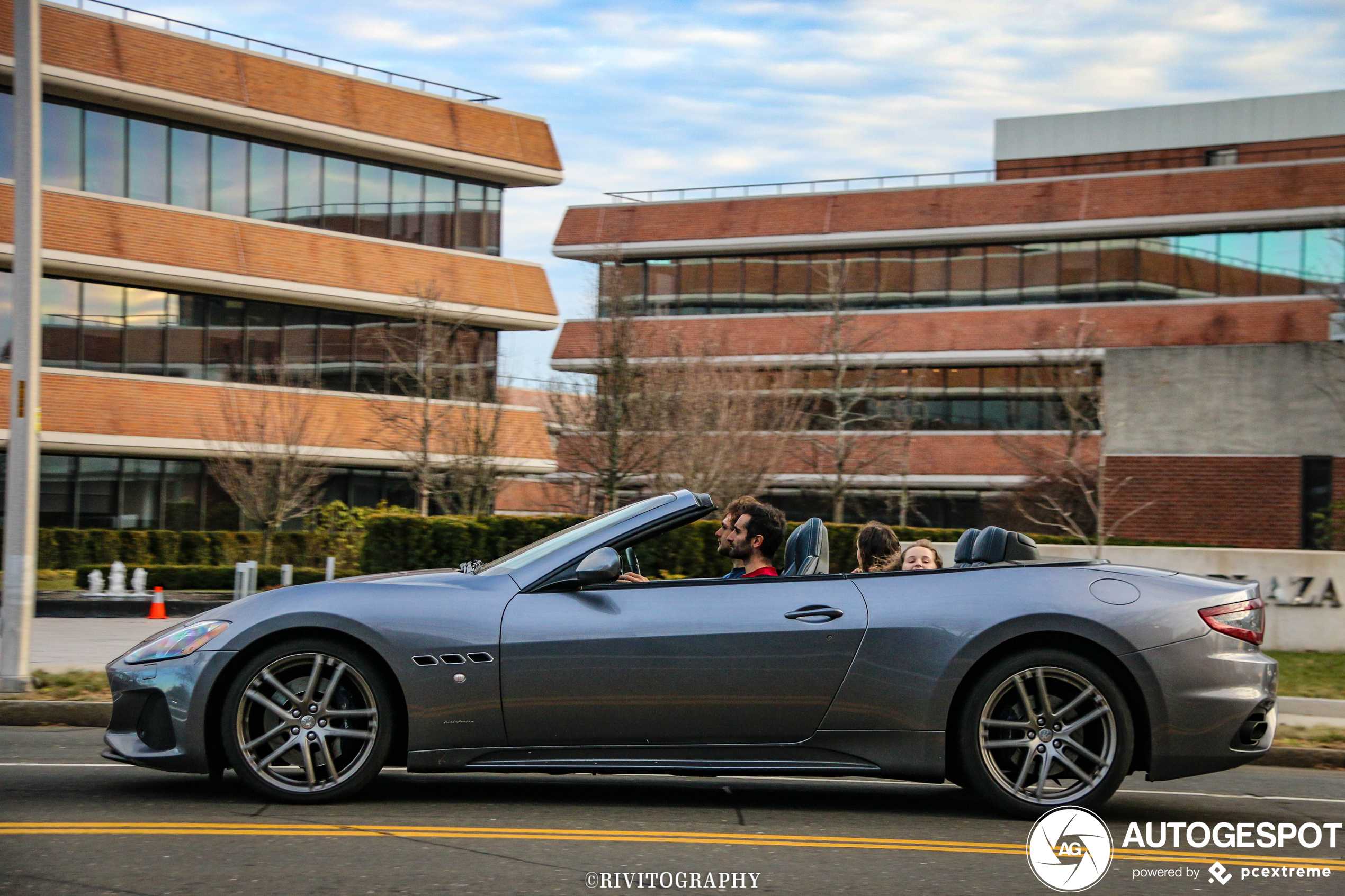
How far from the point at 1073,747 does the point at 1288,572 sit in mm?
10402

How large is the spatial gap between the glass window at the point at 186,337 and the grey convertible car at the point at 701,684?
30.6m

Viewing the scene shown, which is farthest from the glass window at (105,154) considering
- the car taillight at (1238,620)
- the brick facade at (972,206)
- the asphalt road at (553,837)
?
the car taillight at (1238,620)

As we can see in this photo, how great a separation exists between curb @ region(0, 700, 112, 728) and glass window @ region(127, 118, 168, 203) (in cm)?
2690

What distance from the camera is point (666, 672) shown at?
570 centimetres

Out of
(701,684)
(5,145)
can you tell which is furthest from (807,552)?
(5,145)

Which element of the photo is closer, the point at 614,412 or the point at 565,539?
the point at 565,539

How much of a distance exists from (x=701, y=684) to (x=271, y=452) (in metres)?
28.8

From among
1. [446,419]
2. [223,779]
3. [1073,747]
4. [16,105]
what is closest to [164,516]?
[446,419]

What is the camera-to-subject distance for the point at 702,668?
5.71 m

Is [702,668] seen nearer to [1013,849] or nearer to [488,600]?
[488,600]

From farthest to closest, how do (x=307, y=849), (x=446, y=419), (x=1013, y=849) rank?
1. (x=446, y=419)
2. (x=1013, y=849)
3. (x=307, y=849)

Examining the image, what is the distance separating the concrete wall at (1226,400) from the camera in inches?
840

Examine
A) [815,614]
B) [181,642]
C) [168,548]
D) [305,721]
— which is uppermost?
[815,614]

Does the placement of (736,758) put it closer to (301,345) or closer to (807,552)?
(807,552)
